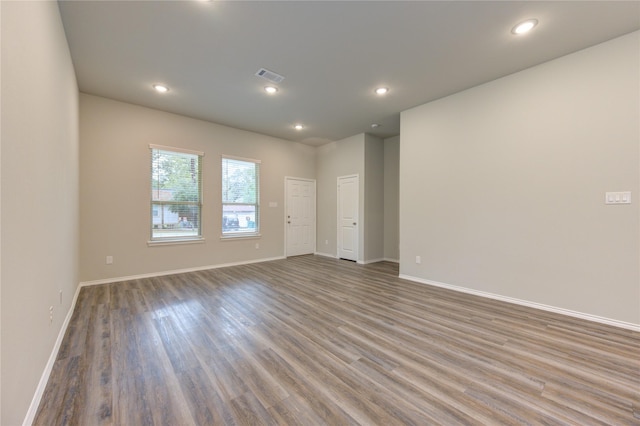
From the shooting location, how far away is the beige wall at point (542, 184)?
2.62 metres

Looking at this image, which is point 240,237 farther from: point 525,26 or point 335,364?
point 525,26

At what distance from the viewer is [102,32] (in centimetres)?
257

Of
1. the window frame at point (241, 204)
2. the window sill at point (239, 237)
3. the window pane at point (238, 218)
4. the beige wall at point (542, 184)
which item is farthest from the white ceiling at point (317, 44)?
the window sill at point (239, 237)

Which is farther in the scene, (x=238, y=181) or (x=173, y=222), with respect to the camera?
(x=238, y=181)

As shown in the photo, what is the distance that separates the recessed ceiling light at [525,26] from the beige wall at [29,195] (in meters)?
3.77

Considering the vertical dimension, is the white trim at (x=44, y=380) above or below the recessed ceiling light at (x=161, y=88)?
below

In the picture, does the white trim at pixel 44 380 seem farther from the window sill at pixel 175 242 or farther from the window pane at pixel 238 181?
the window pane at pixel 238 181

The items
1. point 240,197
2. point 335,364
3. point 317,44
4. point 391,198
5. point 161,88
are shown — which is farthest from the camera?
point 391,198

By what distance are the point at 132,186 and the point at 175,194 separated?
67 centimetres

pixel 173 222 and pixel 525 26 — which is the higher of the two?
pixel 525 26

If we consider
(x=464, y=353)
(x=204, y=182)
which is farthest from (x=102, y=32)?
(x=464, y=353)

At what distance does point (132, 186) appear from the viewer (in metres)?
4.34

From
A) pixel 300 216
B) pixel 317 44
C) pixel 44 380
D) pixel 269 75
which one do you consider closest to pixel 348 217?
pixel 300 216

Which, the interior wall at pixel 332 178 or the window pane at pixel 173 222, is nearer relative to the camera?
the window pane at pixel 173 222
